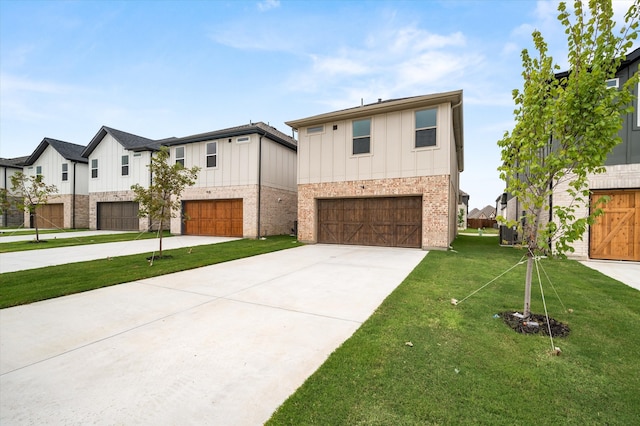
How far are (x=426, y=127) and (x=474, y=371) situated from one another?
1020 centimetres

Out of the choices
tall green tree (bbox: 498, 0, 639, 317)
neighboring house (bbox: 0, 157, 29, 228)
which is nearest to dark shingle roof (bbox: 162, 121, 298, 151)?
tall green tree (bbox: 498, 0, 639, 317)

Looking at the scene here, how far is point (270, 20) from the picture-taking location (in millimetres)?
11312

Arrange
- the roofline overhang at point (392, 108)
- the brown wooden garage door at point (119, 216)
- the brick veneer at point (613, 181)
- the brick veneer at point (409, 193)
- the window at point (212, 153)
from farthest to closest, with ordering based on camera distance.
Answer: the brown wooden garage door at point (119, 216) → the window at point (212, 153) → the brick veneer at point (409, 193) → the roofline overhang at point (392, 108) → the brick veneer at point (613, 181)

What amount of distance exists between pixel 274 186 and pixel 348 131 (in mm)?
6322

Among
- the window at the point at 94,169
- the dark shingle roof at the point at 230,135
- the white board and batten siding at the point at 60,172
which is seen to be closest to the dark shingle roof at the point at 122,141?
the window at the point at 94,169

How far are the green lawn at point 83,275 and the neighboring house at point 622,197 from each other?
12.0m

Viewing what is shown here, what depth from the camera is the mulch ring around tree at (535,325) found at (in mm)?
3446

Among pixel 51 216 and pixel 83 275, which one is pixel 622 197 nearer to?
pixel 83 275

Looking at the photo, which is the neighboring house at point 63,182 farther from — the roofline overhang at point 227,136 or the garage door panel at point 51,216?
the roofline overhang at point 227,136

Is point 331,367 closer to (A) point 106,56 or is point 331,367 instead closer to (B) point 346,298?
(B) point 346,298

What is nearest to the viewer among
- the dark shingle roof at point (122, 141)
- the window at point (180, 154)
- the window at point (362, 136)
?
the window at point (362, 136)

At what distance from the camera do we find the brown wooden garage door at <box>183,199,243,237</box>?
1605 centimetres

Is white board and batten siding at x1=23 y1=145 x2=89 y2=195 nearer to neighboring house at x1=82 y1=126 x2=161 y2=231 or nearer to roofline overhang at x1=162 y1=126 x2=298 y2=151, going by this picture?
neighboring house at x1=82 y1=126 x2=161 y2=231

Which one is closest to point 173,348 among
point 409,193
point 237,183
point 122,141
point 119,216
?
point 409,193
